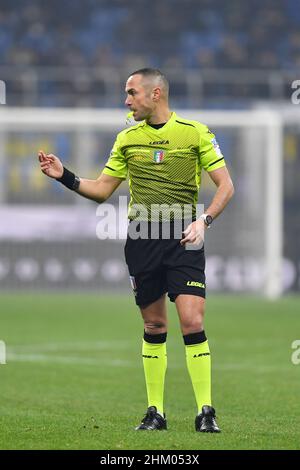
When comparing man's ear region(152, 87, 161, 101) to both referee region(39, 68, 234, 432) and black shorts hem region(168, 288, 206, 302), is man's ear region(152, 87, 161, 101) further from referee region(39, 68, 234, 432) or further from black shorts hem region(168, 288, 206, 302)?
black shorts hem region(168, 288, 206, 302)

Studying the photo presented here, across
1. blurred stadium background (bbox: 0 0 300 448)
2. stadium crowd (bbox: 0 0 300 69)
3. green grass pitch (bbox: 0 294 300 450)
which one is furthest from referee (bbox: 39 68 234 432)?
stadium crowd (bbox: 0 0 300 69)

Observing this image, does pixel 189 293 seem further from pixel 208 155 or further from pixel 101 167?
pixel 101 167

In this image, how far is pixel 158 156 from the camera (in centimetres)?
836

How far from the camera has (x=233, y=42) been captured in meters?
30.5

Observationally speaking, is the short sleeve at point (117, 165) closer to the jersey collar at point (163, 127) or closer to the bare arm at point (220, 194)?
the jersey collar at point (163, 127)

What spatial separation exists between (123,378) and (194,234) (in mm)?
4951

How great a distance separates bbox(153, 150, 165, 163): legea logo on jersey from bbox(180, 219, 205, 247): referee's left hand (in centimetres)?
53

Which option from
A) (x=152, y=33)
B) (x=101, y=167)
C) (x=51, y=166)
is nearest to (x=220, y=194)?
(x=51, y=166)

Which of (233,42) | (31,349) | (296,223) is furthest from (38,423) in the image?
(233,42)

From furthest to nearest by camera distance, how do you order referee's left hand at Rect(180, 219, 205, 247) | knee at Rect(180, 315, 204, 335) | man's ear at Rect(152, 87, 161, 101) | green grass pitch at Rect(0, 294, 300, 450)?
1. man's ear at Rect(152, 87, 161, 101)
2. knee at Rect(180, 315, 204, 335)
3. referee's left hand at Rect(180, 219, 205, 247)
4. green grass pitch at Rect(0, 294, 300, 450)

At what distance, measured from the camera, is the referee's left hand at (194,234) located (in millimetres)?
8016

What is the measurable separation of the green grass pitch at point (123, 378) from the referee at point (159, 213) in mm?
480

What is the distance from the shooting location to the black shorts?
27.2 feet
